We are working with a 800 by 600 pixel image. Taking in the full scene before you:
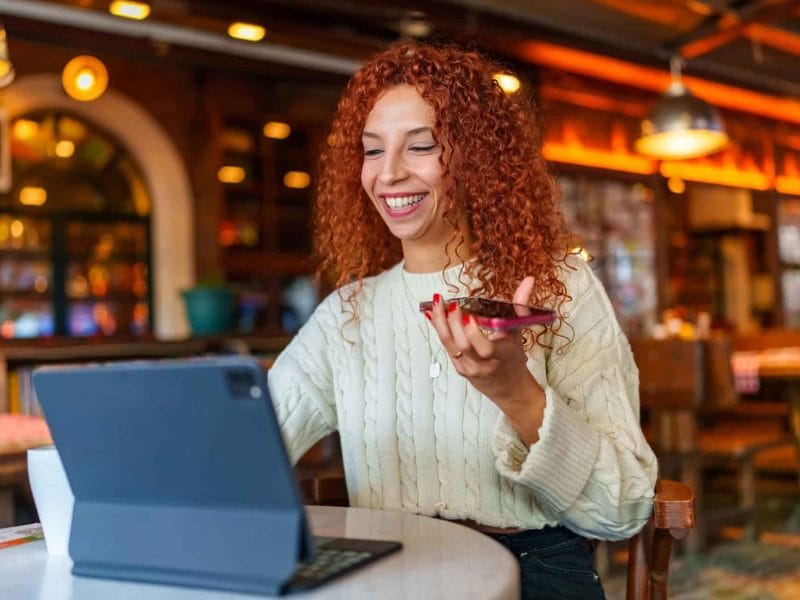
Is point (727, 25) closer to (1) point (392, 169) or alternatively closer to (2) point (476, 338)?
(1) point (392, 169)

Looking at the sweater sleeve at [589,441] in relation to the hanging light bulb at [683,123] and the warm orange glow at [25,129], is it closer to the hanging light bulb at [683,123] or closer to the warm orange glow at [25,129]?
the hanging light bulb at [683,123]

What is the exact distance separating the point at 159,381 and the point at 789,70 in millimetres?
8845

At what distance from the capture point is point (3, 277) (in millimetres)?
6715

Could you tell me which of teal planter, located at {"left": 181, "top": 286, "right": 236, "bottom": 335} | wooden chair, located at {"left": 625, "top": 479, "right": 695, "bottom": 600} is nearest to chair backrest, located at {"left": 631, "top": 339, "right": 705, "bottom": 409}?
teal planter, located at {"left": 181, "top": 286, "right": 236, "bottom": 335}

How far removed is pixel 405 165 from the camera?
1595 millimetres

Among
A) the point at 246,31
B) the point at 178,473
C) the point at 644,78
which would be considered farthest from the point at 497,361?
the point at 644,78

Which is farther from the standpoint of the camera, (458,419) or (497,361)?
(458,419)

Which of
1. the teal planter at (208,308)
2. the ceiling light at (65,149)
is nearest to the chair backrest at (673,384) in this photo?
the teal planter at (208,308)

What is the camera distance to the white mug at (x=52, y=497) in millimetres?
1100

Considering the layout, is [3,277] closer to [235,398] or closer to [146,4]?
[146,4]

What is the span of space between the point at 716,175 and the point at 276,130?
14.8 ft

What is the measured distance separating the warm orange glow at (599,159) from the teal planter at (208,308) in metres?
2.99

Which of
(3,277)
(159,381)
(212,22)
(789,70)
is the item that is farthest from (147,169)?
(159,381)

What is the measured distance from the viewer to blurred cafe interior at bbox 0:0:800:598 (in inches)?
196
